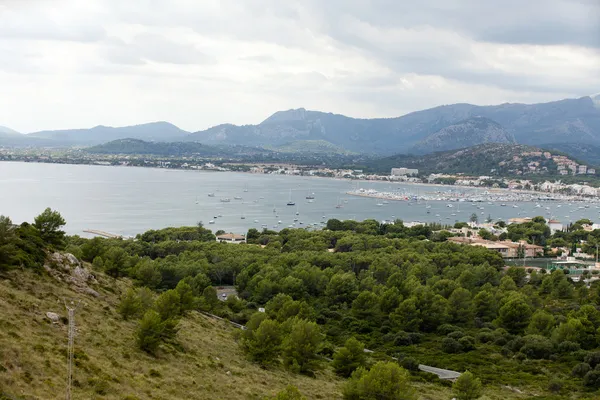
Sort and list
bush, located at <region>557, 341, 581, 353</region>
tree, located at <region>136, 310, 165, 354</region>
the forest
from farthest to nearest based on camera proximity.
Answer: bush, located at <region>557, 341, 581, 353</region> < the forest < tree, located at <region>136, 310, 165, 354</region>

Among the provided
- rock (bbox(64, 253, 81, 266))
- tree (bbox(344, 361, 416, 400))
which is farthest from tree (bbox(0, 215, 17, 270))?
tree (bbox(344, 361, 416, 400))

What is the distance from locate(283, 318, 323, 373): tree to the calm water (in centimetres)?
5277

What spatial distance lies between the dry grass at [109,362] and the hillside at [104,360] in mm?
21

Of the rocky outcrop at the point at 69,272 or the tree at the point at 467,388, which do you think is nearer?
the tree at the point at 467,388

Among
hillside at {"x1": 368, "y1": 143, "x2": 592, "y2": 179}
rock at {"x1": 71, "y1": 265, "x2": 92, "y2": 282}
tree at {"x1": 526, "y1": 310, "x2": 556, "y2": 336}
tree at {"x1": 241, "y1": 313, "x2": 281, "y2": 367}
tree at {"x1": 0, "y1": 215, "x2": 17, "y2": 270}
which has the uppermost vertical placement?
hillside at {"x1": 368, "y1": 143, "x2": 592, "y2": 179}

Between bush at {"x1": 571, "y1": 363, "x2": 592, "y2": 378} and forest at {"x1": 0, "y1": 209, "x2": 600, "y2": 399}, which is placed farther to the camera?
bush at {"x1": 571, "y1": 363, "x2": 592, "y2": 378}

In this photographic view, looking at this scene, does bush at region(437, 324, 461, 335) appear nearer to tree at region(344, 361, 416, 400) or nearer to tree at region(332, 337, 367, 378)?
tree at region(332, 337, 367, 378)

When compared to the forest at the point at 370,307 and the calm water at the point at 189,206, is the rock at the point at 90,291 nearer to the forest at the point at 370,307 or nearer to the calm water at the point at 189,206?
the forest at the point at 370,307

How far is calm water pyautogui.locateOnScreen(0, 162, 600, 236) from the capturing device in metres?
81.1

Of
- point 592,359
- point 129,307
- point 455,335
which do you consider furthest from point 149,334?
point 592,359

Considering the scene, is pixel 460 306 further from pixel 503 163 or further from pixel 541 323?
pixel 503 163

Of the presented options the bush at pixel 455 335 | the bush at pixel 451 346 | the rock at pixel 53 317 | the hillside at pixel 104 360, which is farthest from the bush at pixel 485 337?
the rock at pixel 53 317

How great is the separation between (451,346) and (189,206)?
7645 centimetres

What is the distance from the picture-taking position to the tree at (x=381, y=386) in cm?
1541
